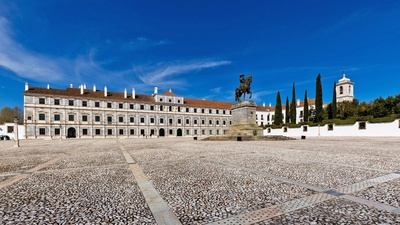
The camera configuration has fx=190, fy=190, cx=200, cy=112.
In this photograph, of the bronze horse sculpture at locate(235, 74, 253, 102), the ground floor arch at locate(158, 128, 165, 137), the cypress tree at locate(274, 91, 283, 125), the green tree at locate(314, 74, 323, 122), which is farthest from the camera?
the ground floor arch at locate(158, 128, 165, 137)

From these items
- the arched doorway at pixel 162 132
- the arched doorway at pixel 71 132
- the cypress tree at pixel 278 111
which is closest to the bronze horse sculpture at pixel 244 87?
the cypress tree at pixel 278 111

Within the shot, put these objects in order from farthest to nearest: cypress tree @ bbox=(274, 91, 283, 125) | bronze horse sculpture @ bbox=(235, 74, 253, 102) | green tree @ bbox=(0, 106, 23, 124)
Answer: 1. green tree @ bbox=(0, 106, 23, 124)
2. cypress tree @ bbox=(274, 91, 283, 125)
3. bronze horse sculpture @ bbox=(235, 74, 253, 102)

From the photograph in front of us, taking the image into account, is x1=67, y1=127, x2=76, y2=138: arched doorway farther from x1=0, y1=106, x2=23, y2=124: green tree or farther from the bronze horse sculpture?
the bronze horse sculpture

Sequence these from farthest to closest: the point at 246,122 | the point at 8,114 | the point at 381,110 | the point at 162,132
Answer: the point at 8,114
the point at 162,132
the point at 381,110
the point at 246,122

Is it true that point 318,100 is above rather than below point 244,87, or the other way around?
below

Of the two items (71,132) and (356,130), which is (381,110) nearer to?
(356,130)

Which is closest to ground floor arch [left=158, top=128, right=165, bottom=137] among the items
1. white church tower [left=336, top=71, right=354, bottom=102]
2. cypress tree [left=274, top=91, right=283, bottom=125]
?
cypress tree [left=274, top=91, right=283, bottom=125]

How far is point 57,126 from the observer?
4066cm

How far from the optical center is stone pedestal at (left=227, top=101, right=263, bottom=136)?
952 inches

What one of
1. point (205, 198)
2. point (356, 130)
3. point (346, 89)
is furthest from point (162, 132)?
point (346, 89)

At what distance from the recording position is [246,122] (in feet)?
81.4

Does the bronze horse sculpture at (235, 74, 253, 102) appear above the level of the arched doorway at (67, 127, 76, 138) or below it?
above

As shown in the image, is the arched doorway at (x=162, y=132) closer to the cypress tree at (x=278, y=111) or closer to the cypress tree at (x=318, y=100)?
the cypress tree at (x=278, y=111)

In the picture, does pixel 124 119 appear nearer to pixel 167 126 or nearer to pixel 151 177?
pixel 167 126
